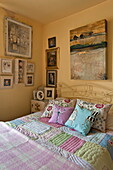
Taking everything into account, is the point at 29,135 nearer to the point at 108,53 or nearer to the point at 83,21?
the point at 108,53

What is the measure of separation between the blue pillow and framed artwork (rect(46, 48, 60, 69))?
1.38 metres

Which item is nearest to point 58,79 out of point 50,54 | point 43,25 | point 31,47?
point 50,54

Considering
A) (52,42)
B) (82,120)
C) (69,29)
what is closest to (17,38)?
(52,42)

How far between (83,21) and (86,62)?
834 mm

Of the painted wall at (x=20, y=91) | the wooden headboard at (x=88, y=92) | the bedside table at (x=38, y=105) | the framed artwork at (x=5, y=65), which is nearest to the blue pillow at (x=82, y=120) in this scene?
the wooden headboard at (x=88, y=92)

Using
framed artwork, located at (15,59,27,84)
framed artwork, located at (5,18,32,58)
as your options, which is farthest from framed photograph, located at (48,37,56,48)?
framed artwork, located at (15,59,27,84)

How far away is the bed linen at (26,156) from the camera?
3.18 ft

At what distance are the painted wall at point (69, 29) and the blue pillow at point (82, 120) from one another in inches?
28.1

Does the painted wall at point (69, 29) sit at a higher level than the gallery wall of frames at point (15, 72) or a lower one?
higher

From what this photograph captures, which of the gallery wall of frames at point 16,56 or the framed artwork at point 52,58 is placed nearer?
the gallery wall of frames at point 16,56

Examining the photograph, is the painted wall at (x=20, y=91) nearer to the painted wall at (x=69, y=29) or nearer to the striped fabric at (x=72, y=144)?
the painted wall at (x=69, y=29)

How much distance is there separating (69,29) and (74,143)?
2.24 m

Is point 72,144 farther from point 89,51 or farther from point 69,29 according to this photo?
point 69,29

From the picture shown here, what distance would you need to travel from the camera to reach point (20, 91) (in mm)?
2691
